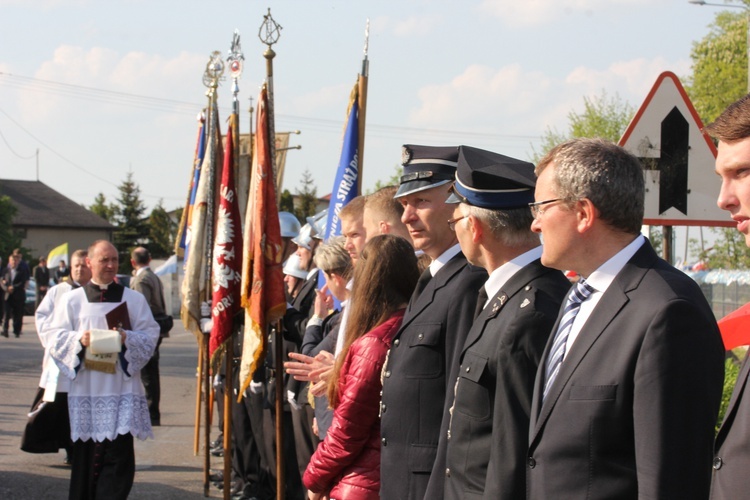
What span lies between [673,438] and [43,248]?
80911 mm

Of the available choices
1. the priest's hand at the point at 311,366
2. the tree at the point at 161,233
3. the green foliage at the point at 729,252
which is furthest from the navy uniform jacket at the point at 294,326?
the tree at the point at 161,233

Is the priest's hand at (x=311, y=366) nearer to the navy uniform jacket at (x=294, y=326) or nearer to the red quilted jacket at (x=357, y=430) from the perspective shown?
the red quilted jacket at (x=357, y=430)

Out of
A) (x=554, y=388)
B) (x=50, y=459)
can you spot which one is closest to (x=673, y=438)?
(x=554, y=388)

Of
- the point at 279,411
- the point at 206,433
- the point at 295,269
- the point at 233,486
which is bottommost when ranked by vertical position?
the point at 233,486

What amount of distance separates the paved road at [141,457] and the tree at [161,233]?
55.1 meters

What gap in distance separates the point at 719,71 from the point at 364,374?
→ 39695 mm

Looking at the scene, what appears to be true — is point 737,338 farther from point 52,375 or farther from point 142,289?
point 142,289

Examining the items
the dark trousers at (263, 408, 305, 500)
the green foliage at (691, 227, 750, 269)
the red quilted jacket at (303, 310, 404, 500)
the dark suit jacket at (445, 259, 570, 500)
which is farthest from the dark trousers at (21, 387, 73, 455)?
the green foliage at (691, 227, 750, 269)

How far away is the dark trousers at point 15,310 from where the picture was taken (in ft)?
82.0

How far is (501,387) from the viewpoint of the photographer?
10.0 ft

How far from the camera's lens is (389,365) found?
411 cm

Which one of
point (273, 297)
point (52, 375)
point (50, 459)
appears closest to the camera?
point (273, 297)

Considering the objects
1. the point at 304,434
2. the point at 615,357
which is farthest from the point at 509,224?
the point at 304,434

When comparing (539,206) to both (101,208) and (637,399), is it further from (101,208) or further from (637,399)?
(101,208)
